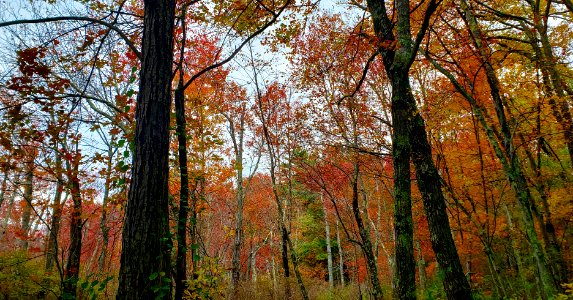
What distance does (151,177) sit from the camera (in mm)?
3016

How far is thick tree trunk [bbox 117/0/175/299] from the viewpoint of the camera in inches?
109

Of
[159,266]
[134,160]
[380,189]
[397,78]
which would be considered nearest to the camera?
[159,266]

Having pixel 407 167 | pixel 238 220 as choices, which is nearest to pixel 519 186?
pixel 407 167

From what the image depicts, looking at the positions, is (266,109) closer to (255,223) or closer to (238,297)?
(238,297)

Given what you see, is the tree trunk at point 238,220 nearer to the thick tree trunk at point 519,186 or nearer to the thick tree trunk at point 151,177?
the thick tree trunk at point 151,177

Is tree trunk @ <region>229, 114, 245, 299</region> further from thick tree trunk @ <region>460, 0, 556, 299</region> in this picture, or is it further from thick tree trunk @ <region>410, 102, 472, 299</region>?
thick tree trunk @ <region>460, 0, 556, 299</region>

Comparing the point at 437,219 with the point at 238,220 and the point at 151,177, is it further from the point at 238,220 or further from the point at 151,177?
the point at 238,220

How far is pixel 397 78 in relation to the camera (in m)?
3.56

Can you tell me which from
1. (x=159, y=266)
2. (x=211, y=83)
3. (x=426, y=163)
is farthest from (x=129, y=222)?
(x=211, y=83)

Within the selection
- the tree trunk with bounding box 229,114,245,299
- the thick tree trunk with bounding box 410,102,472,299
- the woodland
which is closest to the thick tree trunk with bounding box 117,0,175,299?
the woodland

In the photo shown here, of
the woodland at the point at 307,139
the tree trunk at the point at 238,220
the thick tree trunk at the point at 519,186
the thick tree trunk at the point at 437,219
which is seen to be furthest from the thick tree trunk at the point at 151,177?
the thick tree trunk at the point at 519,186

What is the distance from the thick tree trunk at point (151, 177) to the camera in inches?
109

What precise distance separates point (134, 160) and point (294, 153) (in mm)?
8657

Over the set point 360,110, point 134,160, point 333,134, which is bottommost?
point 134,160
